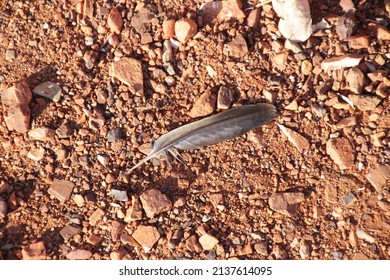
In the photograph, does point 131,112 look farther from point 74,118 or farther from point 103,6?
point 103,6

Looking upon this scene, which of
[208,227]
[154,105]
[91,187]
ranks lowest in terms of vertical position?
[208,227]

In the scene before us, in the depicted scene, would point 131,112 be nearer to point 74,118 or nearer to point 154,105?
point 154,105

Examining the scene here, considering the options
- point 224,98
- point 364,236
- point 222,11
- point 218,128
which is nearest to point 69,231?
point 218,128

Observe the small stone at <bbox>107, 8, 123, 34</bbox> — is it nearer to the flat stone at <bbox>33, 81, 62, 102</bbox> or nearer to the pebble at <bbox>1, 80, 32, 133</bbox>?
the flat stone at <bbox>33, 81, 62, 102</bbox>

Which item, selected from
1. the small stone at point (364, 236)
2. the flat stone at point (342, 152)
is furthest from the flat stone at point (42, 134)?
the small stone at point (364, 236)

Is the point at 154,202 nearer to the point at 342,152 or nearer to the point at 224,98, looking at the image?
the point at 224,98

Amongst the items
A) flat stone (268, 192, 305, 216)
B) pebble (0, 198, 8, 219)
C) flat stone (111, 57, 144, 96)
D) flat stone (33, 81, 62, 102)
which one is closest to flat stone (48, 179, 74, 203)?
pebble (0, 198, 8, 219)

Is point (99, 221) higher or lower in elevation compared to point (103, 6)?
lower

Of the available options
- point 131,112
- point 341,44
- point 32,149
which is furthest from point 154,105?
point 341,44
